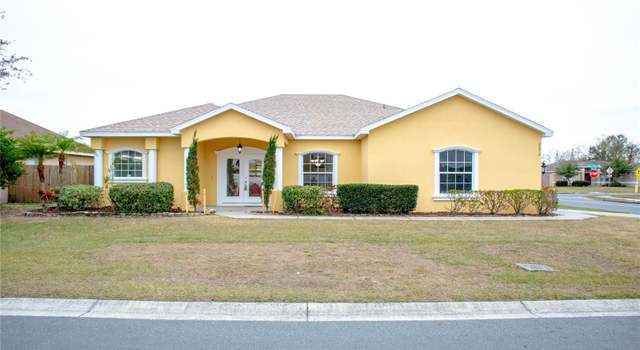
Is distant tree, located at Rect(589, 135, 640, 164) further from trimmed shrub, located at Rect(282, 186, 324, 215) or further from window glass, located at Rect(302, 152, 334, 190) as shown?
trimmed shrub, located at Rect(282, 186, 324, 215)

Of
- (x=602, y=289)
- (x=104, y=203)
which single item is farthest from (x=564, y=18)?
(x=104, y=203)

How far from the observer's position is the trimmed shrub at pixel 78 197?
1596 centimetres

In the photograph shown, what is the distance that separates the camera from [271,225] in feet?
42.2

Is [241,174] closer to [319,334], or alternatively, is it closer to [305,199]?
[305,199]

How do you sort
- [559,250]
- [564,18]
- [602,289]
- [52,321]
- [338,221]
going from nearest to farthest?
1. [52,321]
2. [602,289]
3. [559,250]
4. [338,221]
5. [564,18]

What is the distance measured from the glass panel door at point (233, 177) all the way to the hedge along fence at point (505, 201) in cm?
920

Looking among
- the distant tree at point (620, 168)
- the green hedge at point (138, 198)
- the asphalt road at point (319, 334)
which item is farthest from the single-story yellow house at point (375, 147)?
the distant tree at point (620, 168)

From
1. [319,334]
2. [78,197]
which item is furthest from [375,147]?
[319,334]

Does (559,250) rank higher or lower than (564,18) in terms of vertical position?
lower

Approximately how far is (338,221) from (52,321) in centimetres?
951

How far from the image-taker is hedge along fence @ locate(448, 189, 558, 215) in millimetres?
16359

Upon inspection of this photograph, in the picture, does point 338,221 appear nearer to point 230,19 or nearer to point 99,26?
point 230,19

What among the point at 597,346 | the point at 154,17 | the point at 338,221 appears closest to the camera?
the point at 597,346

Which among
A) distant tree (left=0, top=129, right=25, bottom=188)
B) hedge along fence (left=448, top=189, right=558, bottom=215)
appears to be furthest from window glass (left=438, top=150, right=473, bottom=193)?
distant tree (left=0, top=129, right=25, bottom=188)
